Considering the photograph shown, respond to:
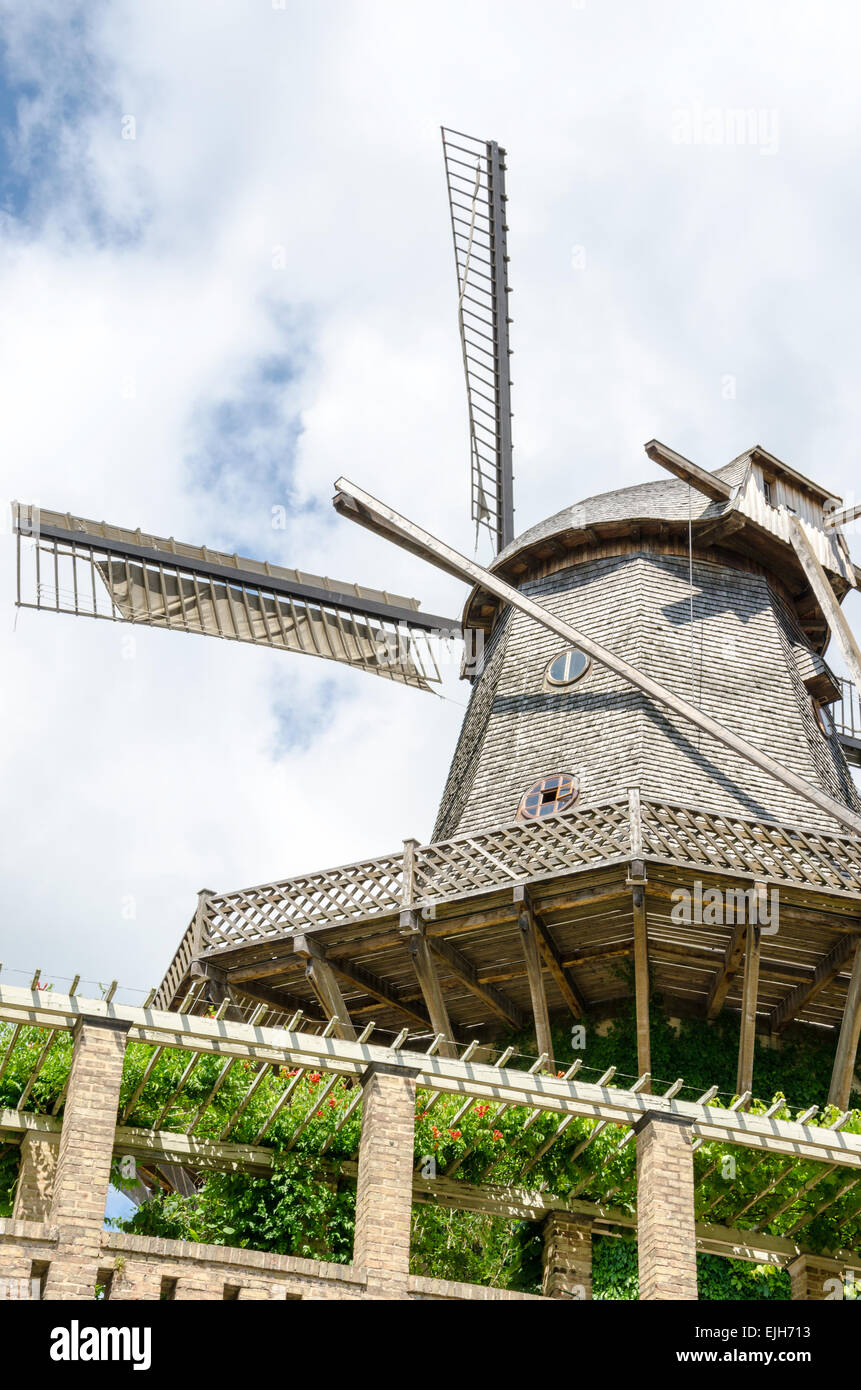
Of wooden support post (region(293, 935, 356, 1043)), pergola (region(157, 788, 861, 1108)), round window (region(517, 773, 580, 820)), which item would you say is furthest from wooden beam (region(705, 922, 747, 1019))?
wooden support post (region(293, 935, 356, 1043))

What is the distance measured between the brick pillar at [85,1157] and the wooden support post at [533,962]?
20.2 feet

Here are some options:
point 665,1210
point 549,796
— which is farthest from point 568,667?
point 665,1210

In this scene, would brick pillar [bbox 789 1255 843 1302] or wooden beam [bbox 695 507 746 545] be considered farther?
wooden beam [bbox 695 507 746 545]

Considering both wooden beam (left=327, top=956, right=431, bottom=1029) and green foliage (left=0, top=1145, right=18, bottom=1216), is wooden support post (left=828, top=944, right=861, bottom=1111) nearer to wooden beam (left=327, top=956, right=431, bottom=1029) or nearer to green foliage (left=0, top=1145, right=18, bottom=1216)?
wooden beam (left=327, top=956, right=431, bottom=1029)

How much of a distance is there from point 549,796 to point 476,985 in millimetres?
2358

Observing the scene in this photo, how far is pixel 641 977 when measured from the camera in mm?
18328

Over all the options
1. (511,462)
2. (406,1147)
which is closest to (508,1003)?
(406,1147)

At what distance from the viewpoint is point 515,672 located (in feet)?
74.3

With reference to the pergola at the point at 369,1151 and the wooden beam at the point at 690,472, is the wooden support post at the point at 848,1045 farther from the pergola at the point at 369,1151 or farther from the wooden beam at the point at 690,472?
the wooden beam at the point at 690,472

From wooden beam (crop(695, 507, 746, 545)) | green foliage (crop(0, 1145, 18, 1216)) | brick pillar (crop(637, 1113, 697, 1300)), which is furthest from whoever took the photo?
wooden beam (crop(695, 507, 746, 545))

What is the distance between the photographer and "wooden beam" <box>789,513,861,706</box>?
68.4 feet

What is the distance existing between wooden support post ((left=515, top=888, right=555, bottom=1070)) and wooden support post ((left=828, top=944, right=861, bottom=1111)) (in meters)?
2.95

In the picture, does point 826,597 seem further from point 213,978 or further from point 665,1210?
point 665,1210
